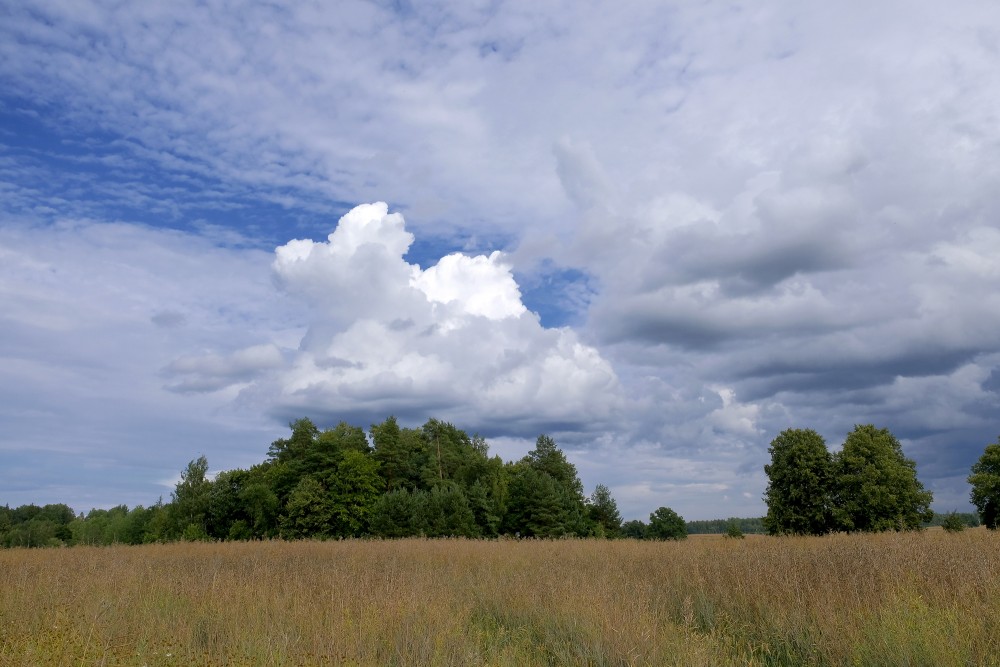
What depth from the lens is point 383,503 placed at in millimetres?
43250

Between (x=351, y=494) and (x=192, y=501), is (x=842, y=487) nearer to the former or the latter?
(x=351, y=494)

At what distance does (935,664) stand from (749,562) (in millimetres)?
5357

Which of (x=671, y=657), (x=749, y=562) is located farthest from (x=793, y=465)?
(x=671, y=657)

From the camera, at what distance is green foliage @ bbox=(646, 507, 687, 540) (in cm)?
6050

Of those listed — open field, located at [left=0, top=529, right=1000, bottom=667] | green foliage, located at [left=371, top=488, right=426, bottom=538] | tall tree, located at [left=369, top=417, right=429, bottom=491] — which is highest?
tall tree, located at [left=369, top=417, right=429, bottom=491]

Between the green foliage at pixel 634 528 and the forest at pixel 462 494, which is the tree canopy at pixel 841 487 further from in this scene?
the green foliage at pixel 634 528

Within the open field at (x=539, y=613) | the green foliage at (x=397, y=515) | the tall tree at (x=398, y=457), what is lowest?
the open field at (x=539, y=613)

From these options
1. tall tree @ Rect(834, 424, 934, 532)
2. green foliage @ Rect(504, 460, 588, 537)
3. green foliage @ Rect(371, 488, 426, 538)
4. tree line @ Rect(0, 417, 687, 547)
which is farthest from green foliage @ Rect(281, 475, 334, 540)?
tall tree @ Rect(834, 424, 934, 532)

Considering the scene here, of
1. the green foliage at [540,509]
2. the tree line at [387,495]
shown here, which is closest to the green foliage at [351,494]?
the tree line at [387,495]

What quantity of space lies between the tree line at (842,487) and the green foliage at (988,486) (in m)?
5.83

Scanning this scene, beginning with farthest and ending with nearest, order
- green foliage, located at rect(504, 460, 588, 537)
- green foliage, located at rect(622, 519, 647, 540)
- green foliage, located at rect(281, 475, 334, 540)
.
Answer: green foliage, located at rect(622, 519, 647, 540), green foliage, located at rect(504, 460, 588, 537), green foliage, located at rect(281, 475, 334, 540)

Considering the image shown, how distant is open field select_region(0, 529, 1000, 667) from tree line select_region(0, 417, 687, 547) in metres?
29.0

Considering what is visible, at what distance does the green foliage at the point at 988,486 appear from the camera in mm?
40312

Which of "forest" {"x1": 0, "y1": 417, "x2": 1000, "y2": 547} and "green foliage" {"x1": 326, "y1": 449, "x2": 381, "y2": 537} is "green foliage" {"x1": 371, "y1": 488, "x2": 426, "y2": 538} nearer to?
"forest" {"x1": 0, "y1": 417, "x2": 1000, "y2": 547}
